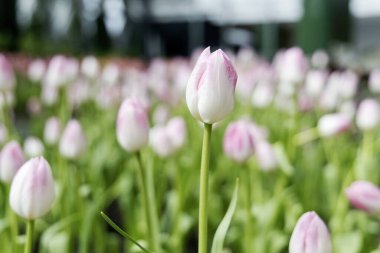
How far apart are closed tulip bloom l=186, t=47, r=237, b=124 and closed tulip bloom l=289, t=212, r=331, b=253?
4.7 inches

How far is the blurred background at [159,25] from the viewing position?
363 inches

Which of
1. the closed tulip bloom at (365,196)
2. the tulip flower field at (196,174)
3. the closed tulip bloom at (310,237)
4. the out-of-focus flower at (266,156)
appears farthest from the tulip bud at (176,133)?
the closed tulip bloom at (310,237)

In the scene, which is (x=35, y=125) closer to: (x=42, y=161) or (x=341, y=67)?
(x=42, y=161)

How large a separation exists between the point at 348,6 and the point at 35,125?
363cm

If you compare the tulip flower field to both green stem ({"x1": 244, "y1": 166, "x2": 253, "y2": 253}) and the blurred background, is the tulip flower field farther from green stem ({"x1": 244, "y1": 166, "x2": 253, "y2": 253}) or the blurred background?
the blurred background

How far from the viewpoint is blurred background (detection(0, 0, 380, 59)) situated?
921cm

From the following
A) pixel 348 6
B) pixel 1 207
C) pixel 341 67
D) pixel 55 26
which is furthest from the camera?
pixel 55 26

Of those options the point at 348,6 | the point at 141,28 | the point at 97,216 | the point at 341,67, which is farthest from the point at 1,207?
the point at 141,28

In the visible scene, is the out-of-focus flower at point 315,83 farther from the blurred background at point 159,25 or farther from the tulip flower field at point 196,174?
the blurred background at point 159,25

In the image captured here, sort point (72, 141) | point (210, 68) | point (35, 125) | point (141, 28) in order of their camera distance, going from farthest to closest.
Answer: point (141, 28), point (35, 125), point (72, 141), point (210, 68)

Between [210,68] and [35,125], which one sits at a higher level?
[210,68]

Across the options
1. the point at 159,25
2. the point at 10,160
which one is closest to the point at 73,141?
the point at 10,160

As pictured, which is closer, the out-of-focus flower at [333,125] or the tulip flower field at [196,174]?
the tulip flower field at [196,174]

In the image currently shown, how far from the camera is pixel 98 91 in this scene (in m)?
2.86
